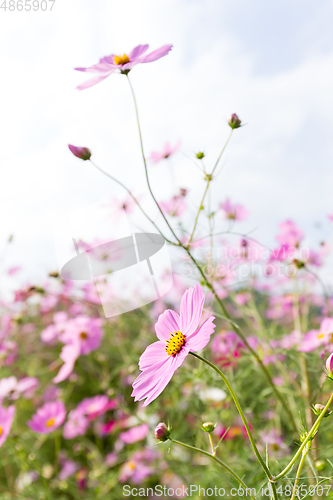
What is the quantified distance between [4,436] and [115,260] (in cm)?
53

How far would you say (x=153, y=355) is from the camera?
1.58 feet

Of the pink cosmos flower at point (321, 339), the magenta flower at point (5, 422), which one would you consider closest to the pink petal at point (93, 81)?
the pink cosmos flower at point (321, 339)

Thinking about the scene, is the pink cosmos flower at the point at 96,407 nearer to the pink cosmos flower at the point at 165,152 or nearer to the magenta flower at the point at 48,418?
the magenta flower at the point at 48,418

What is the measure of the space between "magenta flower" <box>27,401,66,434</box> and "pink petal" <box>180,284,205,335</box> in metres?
0.92

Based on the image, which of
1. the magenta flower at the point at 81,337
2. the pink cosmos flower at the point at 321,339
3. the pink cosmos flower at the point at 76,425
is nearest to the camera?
the pink cosmos flower at the point at 321,339

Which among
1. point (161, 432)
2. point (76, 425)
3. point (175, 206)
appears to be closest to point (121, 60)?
point (175, 206)

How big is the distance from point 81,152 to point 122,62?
0.52ft

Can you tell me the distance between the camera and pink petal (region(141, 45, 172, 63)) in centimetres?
59

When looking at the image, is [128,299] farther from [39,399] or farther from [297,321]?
[39,399]

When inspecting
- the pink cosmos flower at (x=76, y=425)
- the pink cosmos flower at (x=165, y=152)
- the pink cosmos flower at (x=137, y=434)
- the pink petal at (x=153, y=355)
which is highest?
the pink cosmos flower at (x=165, y=152)

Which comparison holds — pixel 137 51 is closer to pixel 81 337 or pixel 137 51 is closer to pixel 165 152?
pixel 165 152

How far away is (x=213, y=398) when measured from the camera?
1211mm

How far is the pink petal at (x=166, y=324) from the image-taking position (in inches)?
18.8

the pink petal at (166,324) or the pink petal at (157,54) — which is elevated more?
the pink petal at (157,54)
